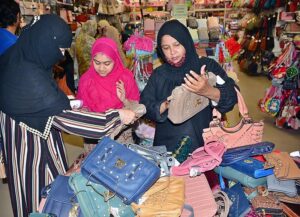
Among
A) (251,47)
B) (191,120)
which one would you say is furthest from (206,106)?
(251,47)

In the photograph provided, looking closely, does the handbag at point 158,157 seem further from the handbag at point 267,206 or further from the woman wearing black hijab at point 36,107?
the handbag at point 267,206

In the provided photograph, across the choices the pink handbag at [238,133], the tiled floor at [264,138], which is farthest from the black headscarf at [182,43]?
the tiled floor at [264,138]

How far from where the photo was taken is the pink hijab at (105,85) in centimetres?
232

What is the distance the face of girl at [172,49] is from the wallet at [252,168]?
28.5 inches

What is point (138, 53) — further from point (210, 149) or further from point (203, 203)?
point (203, 203)

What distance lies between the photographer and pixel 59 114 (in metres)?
1.57

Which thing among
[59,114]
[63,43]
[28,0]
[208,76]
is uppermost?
[28,0]

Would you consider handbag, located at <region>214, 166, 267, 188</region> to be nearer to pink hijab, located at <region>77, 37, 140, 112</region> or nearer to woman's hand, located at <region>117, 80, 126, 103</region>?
woman's hand, located at <region>117, 80, 126, 103</region>

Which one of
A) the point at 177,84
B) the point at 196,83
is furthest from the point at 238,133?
the point at 177,84

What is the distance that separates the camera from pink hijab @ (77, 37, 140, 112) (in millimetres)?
2322

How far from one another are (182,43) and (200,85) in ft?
1.09

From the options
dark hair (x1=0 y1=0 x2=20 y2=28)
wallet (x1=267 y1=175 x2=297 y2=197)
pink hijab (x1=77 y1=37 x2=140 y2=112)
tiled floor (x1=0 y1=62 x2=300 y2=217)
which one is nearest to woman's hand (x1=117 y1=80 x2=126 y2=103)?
pink hijab (x1=77 y1=37 x2=140 y2=112)

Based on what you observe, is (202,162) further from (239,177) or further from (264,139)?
(264,139)

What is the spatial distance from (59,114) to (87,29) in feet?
11.9
